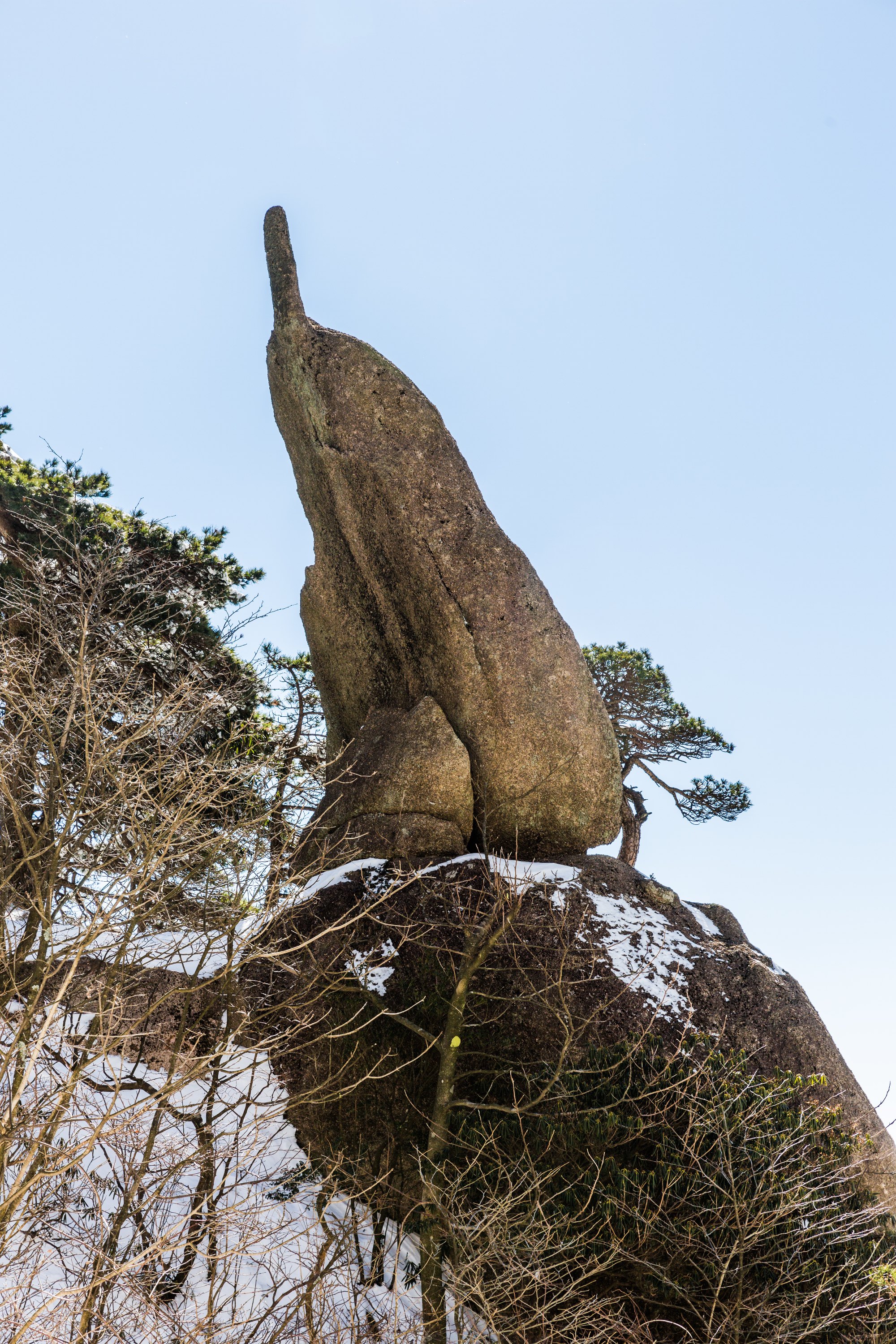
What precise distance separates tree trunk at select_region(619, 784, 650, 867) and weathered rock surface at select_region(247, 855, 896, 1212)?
17.2ft

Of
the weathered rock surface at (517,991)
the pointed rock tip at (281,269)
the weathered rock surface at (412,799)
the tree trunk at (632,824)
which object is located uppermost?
the pointed rock tip at (281,269)

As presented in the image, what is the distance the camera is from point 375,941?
9477 mm

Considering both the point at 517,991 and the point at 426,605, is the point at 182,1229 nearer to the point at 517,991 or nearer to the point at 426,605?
the point at 517,991

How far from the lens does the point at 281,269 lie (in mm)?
12844

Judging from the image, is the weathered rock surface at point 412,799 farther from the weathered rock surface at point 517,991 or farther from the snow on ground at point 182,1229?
the snow on ground at point 182,1229

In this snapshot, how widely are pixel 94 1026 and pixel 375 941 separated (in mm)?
2928

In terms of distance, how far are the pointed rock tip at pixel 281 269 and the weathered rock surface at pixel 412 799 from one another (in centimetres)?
559

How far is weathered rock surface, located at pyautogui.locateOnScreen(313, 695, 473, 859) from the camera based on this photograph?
10312 mm

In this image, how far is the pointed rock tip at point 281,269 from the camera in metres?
12.5

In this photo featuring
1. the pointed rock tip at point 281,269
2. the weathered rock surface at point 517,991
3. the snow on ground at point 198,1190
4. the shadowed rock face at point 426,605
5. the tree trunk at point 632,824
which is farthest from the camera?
the tree trunk at point 632,824

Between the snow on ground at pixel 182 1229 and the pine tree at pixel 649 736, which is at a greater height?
the pine tree at pixel 649 736

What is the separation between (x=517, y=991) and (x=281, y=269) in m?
9.61

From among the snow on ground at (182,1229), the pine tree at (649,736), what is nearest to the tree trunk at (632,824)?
the pine tree at (649,736)

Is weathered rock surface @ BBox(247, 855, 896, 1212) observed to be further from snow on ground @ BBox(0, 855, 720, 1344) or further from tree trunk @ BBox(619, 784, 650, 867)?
tree trunk @ BBox(619, 784, 650, 867)
